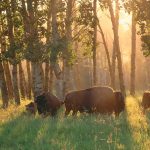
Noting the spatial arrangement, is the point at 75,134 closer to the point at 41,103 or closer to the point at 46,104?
the point at 46,104

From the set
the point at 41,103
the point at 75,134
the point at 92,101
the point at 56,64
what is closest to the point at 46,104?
the point at 41,103

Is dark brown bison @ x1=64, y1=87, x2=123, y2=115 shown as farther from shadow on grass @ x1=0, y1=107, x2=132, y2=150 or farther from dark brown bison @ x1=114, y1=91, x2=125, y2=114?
shadow on grass @ x1=0, y1=107, x2=132, y2=150

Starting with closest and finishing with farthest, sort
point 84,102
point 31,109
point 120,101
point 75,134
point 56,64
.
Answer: point 75,134
point 120,101
point 84,102
point 31,109
point 56,64

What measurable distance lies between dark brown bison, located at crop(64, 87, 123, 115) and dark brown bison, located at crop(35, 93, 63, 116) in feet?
1.75

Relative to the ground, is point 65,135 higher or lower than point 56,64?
lower

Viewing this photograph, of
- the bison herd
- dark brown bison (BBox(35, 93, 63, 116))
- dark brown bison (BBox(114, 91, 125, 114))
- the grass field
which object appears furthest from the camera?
dark brown bison (BBox(35, 93, 63, 116))

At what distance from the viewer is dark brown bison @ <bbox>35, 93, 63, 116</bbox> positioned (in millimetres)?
20891

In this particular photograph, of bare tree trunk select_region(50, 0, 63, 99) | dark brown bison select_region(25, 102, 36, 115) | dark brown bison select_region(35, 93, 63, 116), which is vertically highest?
bare tree trunk select_region(50, 0, 63, 99)

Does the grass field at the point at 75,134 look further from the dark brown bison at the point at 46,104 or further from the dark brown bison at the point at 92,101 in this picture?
the dark brown bison at the point at 46,104

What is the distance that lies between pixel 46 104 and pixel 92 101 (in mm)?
2023

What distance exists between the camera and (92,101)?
2095 cm

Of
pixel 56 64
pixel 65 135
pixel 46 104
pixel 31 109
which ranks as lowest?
pixel 31 109

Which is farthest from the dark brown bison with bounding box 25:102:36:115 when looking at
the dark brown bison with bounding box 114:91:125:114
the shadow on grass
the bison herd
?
the shadow on grass

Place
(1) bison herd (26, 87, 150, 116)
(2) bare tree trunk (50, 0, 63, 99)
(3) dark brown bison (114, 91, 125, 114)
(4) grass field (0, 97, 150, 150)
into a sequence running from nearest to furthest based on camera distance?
1. (4) grass field (0, 97, 150, 150)
2. (3) dark brown bison (114, 91, 125, 114)
3. (1) bison herd (26, 87, 150, 116)
4. (2) bare tree trunk (50, 0, 63, 99)
